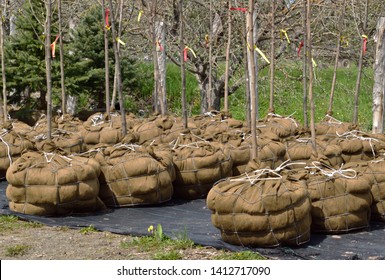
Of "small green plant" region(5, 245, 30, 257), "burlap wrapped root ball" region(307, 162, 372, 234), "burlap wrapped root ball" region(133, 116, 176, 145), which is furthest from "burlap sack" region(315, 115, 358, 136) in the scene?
"small green plant" region(5, 245, 30, 257)

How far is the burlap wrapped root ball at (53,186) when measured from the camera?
6914mm

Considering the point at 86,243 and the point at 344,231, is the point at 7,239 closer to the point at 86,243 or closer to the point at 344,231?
the point at 86,243

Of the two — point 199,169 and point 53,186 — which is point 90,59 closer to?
point 199,169

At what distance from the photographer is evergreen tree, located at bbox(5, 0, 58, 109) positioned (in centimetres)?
1428

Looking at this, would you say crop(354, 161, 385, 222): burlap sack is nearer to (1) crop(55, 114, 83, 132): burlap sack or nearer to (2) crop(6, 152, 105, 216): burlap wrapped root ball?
(2) crop(6, 152, 105, 216): burlap wrapped root ball

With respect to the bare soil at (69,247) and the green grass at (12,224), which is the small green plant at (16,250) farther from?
the green grass at (12,224)

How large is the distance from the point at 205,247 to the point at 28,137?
455 cm

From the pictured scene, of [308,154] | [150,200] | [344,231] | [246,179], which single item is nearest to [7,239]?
[150,200]

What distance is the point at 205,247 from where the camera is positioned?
18.6ft

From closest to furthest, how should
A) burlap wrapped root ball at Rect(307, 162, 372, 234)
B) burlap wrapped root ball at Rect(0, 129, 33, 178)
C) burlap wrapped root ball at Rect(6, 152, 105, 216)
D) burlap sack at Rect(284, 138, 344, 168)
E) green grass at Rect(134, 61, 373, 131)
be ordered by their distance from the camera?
burlap wrapped root ball at Rect(307, 162, 372, 234), burlap wrapped root ball at Rect(6, 152, 105, 216), burlap sack at Rect(284, 138, 344, 168), burlap wrapped root ball at Rect(0, 129, 33, 178), green grass at Rect(134, 61, 373, 131)

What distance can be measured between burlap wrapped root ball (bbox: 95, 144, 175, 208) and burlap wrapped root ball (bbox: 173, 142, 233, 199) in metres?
0.28

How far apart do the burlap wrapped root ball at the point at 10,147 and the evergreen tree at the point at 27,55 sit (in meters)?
5.43

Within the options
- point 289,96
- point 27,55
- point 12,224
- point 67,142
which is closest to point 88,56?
point 27,55

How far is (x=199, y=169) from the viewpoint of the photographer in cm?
776
